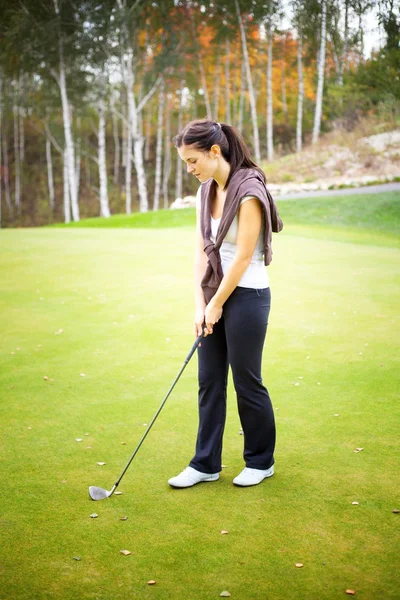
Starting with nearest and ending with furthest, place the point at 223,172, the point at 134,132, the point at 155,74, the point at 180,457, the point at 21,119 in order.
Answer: the point at 223,172, the point at 180,457, the point at 134,132, the point at 155,74, the point at 21,119

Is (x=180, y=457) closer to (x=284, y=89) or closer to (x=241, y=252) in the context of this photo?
(x=241, y=252)

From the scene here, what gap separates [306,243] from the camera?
37.8 ft

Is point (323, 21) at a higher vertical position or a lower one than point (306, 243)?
higher

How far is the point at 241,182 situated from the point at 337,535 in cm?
160

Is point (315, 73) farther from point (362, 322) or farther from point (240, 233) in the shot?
point (240, 233)

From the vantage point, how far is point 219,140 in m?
2.96

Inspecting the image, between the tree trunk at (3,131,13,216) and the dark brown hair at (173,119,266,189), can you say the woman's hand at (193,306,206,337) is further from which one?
the tree trunk at (3,131,13,216)

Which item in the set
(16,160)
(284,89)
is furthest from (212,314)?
(284,89)

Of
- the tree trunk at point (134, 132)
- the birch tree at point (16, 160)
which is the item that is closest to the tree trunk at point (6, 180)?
the birch tree at point (16, 160)

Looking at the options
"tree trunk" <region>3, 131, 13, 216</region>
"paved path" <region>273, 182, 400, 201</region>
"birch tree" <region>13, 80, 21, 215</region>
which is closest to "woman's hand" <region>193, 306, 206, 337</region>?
"paved path" <region>273, 182, 400, 201</region>

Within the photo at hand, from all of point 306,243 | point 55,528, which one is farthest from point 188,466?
point 306,243

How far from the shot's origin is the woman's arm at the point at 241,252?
2891 mm

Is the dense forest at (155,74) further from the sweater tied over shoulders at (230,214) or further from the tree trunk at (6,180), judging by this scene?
the sweater tied over shoulders at (230,214)

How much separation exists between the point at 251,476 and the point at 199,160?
159cm
